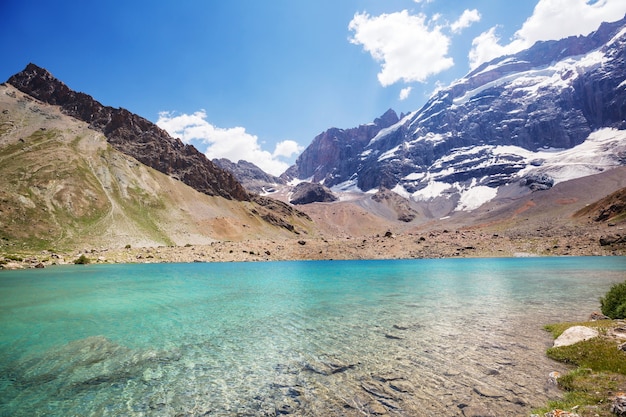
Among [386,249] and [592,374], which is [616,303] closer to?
[592,374]

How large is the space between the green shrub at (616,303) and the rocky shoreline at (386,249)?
96.2 meters

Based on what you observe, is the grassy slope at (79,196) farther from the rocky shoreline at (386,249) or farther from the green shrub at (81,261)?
the green shrub at (81,261)

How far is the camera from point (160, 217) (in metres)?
153

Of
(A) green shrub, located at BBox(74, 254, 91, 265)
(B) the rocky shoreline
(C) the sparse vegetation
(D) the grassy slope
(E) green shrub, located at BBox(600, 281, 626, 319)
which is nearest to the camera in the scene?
(C) the sparse vegetation

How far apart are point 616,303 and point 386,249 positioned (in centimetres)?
10081

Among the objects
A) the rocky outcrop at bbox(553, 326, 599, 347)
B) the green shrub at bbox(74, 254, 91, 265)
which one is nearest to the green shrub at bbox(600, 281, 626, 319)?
the rocky outcrop at bbox(553, 326, 599, 347)

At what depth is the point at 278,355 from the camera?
16.7 metres

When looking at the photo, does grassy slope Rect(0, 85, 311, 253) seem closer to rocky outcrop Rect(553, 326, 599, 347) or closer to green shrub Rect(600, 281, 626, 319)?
rocky outcrop Rect(553, 326, 599, 347)

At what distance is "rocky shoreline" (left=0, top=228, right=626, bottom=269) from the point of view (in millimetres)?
102875

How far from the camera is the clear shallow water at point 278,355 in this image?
37.8 ft

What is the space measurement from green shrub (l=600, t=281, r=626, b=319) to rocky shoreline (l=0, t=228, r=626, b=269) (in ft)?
316

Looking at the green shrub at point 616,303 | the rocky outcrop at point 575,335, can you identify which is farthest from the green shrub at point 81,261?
the green shrub at point 616,303

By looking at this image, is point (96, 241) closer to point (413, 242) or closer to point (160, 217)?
point (160, 217)

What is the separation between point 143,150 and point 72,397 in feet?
683
